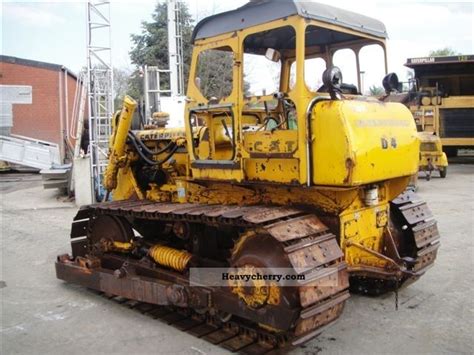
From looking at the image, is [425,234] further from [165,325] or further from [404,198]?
[165,325]

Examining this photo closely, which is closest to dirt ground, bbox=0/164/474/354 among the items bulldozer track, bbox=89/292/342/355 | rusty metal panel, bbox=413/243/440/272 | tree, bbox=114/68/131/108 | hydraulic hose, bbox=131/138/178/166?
bulldozer track, bbox=89/292/342/355

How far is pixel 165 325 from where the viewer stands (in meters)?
4.96

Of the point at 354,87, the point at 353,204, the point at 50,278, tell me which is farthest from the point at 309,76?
the point at 50,278

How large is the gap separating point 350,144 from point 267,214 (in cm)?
85

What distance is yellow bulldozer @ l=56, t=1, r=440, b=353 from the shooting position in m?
4.04

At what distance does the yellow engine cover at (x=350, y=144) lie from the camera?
4.02 metres

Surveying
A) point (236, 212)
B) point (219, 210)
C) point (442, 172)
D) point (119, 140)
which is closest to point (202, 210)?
point (219, 210)

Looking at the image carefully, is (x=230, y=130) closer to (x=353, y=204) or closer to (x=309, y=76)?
(x=309, y=76)

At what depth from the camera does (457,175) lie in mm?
16984

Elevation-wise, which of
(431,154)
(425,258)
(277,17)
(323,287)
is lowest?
(425,258)

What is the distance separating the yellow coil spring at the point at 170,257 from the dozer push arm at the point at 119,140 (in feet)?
4.37

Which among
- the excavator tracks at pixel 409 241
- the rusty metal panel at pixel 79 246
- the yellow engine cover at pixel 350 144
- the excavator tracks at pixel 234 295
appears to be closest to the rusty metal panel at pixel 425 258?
the excavator tracks at pixel 409 241

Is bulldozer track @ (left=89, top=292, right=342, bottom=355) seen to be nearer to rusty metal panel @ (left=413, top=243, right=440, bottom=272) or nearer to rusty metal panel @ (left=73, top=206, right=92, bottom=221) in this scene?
rusty metal panel @ (left=73, top=206, right=92, bottom=221)

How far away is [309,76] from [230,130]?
1.00 metres
